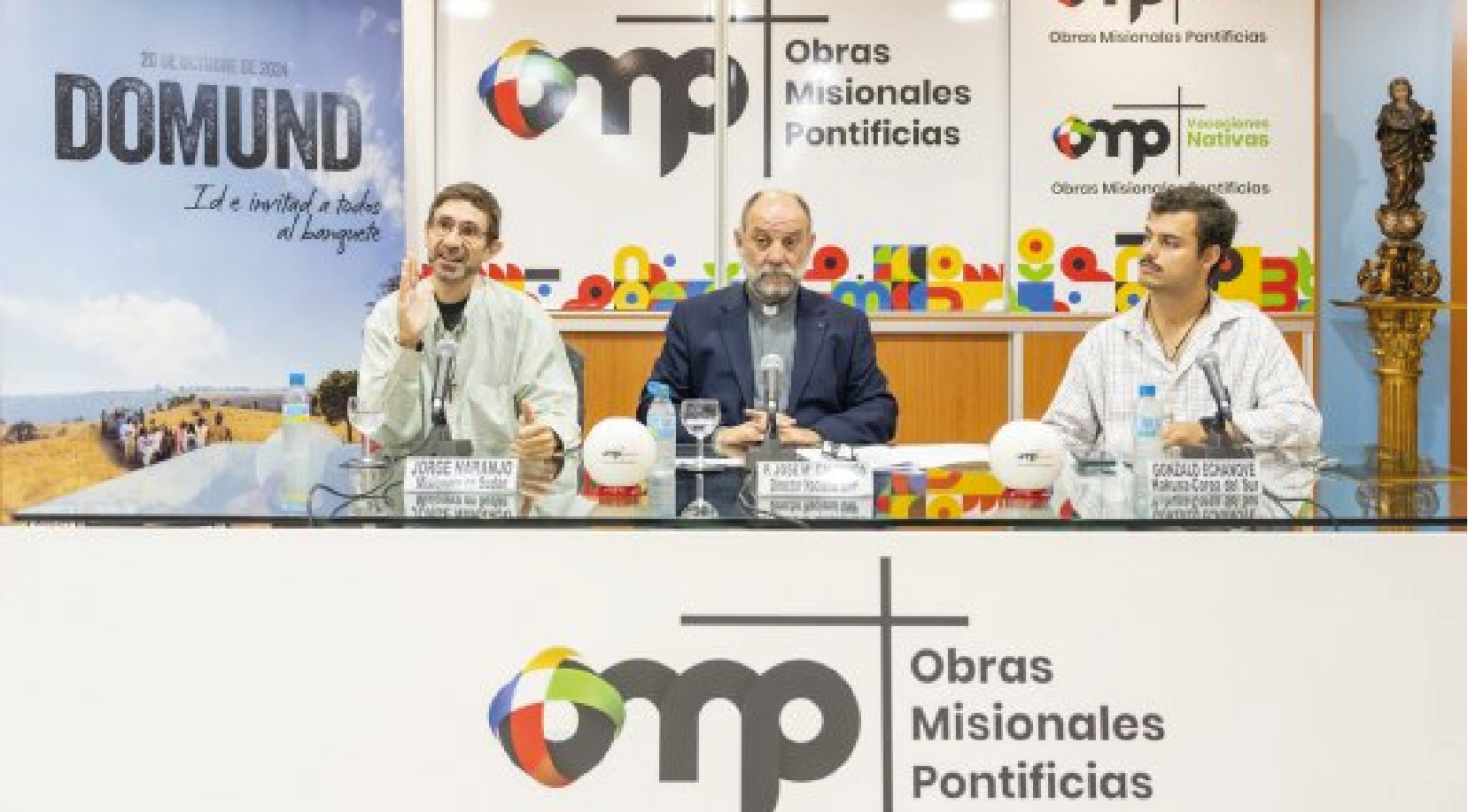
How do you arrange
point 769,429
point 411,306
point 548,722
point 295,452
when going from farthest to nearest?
point 411,306 → point 769,429 → point 295,452 → point 548,722

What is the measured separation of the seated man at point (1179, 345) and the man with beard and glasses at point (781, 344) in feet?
1.78

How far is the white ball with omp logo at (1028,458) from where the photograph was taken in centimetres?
310

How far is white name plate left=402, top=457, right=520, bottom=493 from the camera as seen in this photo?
3.04 meters

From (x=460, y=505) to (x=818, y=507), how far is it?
2.02 ft

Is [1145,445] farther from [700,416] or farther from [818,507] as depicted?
[700,416]

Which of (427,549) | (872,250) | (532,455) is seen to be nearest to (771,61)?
(872,250)

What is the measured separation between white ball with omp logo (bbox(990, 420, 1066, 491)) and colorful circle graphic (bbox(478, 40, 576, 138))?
3.69 meters

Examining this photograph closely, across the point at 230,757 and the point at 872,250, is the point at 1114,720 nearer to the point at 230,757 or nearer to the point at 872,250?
the point at 230,757

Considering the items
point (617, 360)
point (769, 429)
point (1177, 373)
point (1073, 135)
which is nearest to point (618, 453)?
point (769, 429)

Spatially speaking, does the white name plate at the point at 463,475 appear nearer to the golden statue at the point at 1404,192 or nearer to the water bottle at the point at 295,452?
the water bottle at the point at 295,452

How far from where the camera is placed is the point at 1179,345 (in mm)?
4273

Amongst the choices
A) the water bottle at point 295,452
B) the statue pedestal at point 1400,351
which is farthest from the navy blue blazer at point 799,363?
the statue pedestal at point 1400,351

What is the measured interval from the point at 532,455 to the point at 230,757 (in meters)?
0.98

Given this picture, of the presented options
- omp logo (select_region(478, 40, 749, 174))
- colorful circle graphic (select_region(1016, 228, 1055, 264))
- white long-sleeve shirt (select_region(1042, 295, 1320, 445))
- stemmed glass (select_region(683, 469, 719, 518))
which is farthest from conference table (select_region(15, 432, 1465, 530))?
omp logo (select_region(478, 40, 749, 174))
